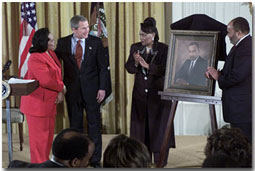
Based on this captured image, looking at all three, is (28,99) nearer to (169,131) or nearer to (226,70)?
(169,131)

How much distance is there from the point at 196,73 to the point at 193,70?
0.04 meters

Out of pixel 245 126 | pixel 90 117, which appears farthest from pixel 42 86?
pixel 245 126

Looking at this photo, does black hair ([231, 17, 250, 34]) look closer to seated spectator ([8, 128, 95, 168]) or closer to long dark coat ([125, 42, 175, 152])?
long dark coat ([125, 42, 175, 152])

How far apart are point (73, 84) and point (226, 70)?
5.04 feet

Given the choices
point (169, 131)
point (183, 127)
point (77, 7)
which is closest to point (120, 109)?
point (183, 127)

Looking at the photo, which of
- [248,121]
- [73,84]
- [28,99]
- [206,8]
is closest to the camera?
[248,121]

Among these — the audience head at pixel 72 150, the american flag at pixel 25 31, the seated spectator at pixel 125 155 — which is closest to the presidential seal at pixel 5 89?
the audience head at pixel 72 150

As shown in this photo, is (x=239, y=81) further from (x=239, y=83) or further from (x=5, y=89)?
(x=5, y=89)

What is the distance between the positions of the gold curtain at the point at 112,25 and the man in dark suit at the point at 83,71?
5.03 feet

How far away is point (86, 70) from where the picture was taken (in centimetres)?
498

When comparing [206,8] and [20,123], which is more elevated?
[206,8]

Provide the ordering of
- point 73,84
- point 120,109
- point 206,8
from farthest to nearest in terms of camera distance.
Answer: point 120,109
point 206,8
point 73,84

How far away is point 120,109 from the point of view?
22.3 ft

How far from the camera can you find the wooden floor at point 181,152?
514cm
